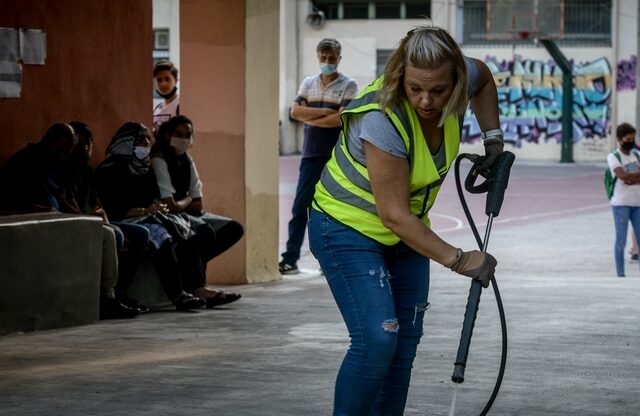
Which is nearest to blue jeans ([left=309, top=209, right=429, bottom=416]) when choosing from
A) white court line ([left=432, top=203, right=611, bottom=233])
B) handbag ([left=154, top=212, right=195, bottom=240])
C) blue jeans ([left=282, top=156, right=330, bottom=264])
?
handbag ([left=154, top=212, right=195, bottom=240])

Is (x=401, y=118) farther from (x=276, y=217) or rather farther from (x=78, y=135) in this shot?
(x=276, y=217)

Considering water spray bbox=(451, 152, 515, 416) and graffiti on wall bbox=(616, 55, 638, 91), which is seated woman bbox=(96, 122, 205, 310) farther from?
graffiti on wall bbox=(616, 55, 638, 91)

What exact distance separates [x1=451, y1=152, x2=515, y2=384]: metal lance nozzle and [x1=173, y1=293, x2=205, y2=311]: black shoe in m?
5.00

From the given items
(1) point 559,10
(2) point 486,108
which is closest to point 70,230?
(2) point 486,108

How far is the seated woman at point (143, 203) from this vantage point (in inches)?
391

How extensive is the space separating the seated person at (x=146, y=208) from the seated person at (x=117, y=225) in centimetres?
20

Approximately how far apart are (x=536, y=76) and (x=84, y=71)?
116 ft

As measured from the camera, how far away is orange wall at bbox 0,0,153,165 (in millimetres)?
9906

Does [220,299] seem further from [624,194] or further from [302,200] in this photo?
[624,194]

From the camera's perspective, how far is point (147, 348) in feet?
26.5

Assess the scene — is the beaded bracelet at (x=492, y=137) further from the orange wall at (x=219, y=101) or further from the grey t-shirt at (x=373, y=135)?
the orange wall at (x=219, y=101)

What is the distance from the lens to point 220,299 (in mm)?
10102

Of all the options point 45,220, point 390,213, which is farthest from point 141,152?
point 390,213

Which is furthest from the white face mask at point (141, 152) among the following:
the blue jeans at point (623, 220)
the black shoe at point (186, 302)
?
the blue jeans at point (623, 220)
